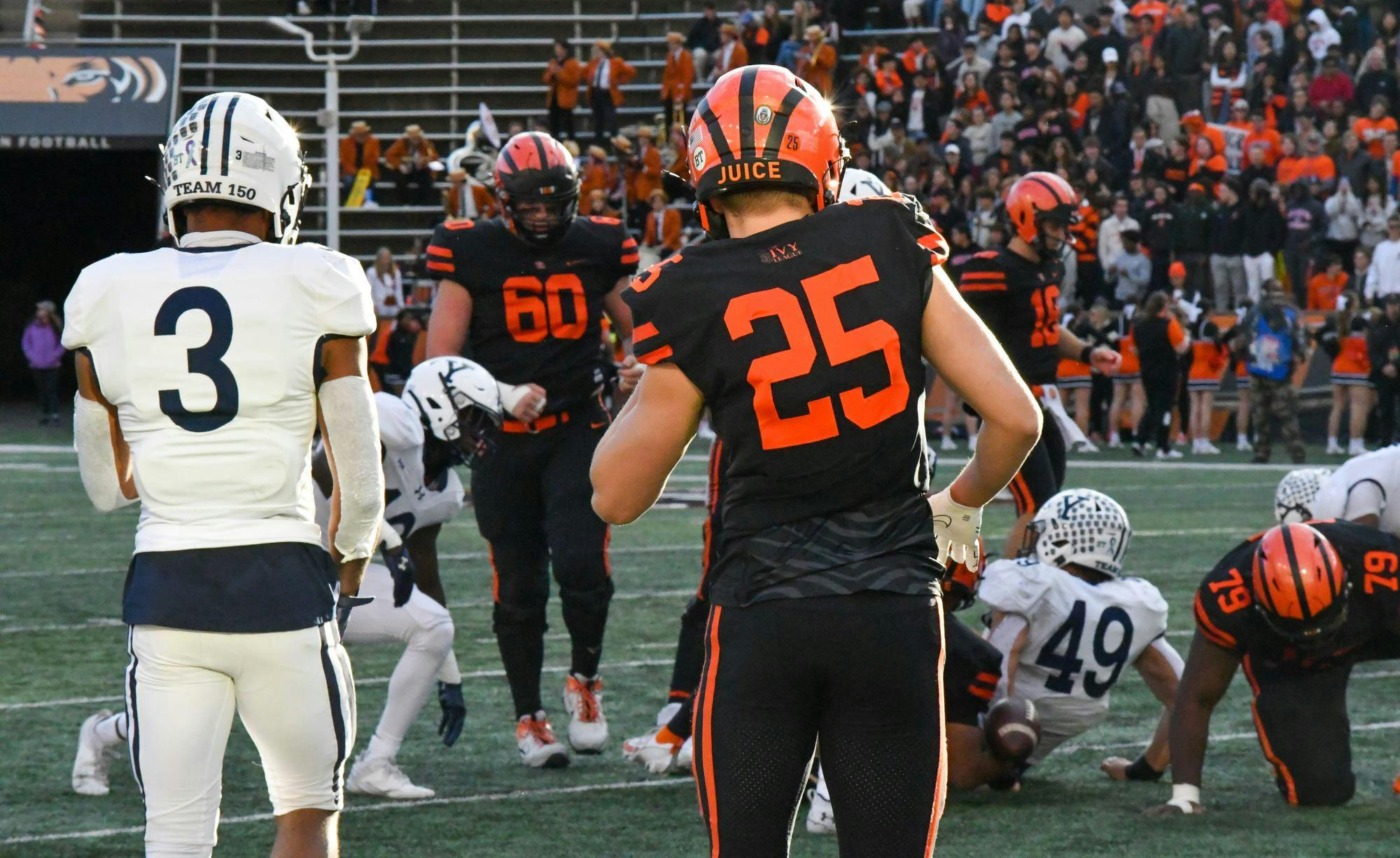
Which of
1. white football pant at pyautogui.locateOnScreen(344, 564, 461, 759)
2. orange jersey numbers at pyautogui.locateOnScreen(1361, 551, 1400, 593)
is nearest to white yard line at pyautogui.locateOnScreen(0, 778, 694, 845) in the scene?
white football pant at pyautogui.locateOnScreen(344, 564, 461, 759)

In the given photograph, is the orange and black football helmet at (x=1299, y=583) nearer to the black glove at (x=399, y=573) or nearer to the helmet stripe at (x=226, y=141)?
the black glove at (x=399, y=573)

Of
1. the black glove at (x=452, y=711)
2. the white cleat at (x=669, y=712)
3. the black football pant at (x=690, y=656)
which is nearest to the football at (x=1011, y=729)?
the black football pant at (x=690, y=656)

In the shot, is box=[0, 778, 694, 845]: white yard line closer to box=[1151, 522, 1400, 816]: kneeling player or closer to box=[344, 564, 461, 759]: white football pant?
box=[344, 564, 461, 759]: white football pant

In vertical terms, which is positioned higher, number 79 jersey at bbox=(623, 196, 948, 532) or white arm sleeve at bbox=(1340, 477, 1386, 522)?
number 79 jersey at bbox=(623, 196, 948, 532)

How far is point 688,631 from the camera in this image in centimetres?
556

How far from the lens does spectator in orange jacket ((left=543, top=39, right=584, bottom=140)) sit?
24.7 m

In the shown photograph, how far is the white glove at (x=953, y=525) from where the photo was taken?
9.76ft

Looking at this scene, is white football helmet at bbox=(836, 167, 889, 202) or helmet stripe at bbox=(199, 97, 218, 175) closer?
helmet stripe at bbox=(199, 97, 218, 175)

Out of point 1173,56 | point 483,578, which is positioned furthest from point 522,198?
point 1173,56

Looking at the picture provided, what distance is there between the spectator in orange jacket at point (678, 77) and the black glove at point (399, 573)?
63.0 ft

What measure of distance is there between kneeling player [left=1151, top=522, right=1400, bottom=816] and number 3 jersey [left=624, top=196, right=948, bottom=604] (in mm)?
2626

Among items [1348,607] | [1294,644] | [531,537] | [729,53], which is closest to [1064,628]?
[1294,644]

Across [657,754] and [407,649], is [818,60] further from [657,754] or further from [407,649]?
[407,649]

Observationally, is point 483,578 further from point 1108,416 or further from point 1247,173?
point 1247,173
